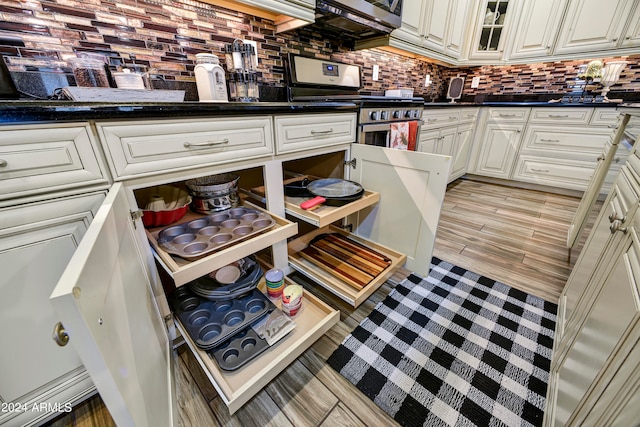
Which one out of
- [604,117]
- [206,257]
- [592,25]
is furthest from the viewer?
[592,25]

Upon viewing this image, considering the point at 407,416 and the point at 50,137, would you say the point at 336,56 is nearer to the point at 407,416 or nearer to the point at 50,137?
the point at 50,137

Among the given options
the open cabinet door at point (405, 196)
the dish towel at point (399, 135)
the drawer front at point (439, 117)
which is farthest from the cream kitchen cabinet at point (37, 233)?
the drawer front at point (439, 117)

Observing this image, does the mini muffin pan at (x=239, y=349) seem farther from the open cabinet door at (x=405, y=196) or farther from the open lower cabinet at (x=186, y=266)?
Result: the open cabinet door at (x=405, y=196)

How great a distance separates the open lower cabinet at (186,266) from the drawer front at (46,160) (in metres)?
0.08

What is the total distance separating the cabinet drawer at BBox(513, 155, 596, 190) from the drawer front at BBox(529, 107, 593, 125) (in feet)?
1.19

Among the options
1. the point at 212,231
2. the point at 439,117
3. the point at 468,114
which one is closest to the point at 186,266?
the point at 212,231

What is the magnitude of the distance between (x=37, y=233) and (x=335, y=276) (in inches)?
40.9

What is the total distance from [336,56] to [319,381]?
2.04 meters

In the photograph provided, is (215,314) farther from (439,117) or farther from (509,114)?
(509,114)

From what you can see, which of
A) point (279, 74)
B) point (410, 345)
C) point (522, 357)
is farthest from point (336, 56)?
point (522, 357)

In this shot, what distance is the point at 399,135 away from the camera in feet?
5.24

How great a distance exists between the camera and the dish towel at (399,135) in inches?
61.3

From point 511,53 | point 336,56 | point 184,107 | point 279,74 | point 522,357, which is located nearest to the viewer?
point 184,107

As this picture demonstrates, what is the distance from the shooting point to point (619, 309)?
52 centimetres
